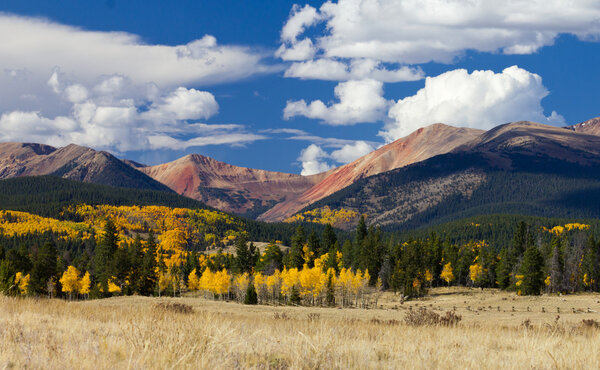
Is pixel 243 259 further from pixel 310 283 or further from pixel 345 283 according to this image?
pixel 345 283

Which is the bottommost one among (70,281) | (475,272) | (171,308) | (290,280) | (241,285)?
(241,285)

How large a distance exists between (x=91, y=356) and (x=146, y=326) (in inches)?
86.3

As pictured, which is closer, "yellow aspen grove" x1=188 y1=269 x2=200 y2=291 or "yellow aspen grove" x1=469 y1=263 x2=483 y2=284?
"yellow aspen grove" x1=469 y1=263 x2=483 y2=284

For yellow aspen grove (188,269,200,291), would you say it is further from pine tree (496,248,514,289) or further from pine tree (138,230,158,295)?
pine tree (496,248,514,289)

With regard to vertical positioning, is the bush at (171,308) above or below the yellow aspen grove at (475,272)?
above

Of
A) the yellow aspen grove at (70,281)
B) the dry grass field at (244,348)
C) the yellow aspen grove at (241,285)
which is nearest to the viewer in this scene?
the dry grass field at (244,348)

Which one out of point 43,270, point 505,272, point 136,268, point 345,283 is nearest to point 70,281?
point 43,270

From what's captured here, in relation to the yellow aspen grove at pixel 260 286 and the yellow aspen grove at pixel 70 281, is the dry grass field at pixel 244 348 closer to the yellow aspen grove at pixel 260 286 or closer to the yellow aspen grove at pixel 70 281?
the yellow aspen grove at pixel 260 286

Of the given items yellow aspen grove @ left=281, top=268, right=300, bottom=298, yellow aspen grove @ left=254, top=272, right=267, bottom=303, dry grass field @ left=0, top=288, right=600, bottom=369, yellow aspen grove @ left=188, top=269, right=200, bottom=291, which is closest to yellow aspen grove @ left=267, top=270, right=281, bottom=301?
yellow aspen grove @ left=254, top=272, right=267, bottom=303

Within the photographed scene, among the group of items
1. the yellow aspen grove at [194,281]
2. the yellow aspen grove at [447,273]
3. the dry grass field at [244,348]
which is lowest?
the yellow aspen grove at [194,281]

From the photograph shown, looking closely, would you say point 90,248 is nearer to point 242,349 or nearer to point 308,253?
point 308,253

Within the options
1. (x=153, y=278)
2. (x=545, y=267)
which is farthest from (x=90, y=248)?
(x=545, y=267)

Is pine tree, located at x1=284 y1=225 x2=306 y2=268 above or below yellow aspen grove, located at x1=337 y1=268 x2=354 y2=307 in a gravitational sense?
above

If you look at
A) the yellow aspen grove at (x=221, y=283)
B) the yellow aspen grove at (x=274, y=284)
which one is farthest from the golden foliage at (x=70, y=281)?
the yellow aspen grove at (x=274, y=284)
